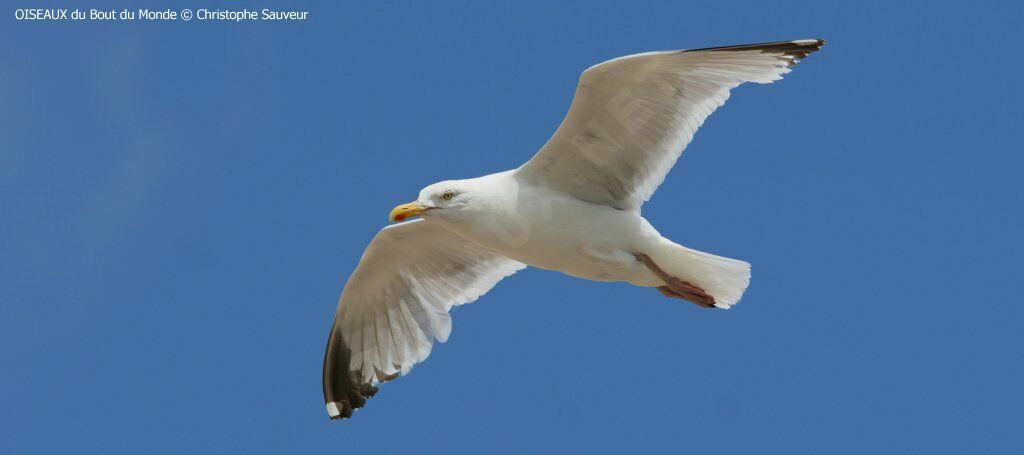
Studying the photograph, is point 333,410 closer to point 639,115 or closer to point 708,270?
point 708,270

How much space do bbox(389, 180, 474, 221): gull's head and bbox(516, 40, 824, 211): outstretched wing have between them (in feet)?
1.44

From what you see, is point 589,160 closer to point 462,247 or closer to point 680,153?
point 680,153

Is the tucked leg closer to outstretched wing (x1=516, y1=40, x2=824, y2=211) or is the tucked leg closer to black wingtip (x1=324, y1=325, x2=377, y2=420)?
outstretched wing (x1=516, y1=40, x2=824, y2=211)

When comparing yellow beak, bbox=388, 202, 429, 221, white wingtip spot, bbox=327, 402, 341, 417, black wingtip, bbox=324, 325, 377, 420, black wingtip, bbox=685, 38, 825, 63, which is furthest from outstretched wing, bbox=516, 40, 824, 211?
white wingtip spot, bbox=327, 402, 341, 417

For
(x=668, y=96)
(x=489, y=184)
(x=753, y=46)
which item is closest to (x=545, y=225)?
(x=489, y=184)

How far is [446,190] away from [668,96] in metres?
1.53

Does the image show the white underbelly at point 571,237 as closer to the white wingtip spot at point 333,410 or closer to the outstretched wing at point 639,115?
the outstretched wing at point 639,115

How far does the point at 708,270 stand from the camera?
938 cm

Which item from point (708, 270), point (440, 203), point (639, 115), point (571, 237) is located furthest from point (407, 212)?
point (708, 270)

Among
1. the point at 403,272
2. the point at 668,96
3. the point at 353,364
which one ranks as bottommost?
the point at 353,364

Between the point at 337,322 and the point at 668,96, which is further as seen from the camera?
the point at 337,322

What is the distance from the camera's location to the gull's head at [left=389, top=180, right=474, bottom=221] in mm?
9172

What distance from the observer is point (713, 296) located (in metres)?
9.48

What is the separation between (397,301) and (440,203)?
2009 millimetres
